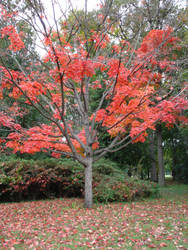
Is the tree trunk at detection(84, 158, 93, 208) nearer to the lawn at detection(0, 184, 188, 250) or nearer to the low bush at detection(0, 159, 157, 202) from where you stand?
the lawn at detection(0, 184, 188, 250)

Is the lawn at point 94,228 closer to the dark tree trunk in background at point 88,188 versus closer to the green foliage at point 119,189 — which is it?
the dark tree trunk in background at point 88,188

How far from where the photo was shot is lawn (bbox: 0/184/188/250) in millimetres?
4430

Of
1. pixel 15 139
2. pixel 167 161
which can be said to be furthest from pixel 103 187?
pixel 167 161

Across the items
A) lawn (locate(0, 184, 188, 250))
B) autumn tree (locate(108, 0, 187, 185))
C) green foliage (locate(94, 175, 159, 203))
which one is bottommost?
lawn (locate(0, 184, 188, 250))

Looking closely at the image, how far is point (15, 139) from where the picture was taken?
7934 millimetres

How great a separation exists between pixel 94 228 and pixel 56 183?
16.3 feet

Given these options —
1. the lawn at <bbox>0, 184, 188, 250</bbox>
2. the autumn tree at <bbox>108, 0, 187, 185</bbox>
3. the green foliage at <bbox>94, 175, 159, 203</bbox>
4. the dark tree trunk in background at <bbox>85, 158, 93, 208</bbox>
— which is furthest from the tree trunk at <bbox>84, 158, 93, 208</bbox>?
the autumn tree at <bbox>108, 0, 187, 185</bbox>

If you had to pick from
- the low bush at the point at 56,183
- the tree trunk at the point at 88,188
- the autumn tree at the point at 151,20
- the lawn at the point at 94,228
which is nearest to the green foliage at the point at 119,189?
the low bush at the point at 56,183

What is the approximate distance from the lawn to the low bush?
4.71 feet

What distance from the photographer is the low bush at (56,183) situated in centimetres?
909

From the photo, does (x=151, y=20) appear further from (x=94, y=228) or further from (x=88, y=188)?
(x=94, y=228)

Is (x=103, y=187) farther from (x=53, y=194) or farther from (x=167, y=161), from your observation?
(x=167, y=161)

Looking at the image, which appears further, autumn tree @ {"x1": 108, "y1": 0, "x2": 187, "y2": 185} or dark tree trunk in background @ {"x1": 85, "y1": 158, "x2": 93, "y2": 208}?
autumn tree @ {"x1": 108, "y1": 0, "x2": 187, "y2": 185}

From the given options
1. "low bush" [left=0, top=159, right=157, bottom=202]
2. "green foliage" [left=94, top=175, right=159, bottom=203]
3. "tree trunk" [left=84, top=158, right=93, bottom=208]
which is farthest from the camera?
"low bush" [left=0, top=159, right=157, bottom=202]
